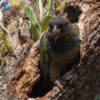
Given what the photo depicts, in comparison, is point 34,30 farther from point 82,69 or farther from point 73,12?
point 82,69

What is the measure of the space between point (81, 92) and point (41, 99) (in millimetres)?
516

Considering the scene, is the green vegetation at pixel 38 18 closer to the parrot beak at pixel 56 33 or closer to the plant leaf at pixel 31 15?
the plant leaf at pixel 31 15

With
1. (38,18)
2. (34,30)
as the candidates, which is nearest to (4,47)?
(34,30)

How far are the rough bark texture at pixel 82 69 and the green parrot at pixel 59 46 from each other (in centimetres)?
13

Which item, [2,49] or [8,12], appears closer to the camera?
[2,49]

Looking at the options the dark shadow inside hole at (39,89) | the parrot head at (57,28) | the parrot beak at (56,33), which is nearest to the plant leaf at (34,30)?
the dark shadow inside hole at (39,89)

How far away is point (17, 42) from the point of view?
3352 millimetres

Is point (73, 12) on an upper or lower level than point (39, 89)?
upper

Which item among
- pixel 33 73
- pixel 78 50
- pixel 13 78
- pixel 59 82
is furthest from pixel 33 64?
pixel 78 50

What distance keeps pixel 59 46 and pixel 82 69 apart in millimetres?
389

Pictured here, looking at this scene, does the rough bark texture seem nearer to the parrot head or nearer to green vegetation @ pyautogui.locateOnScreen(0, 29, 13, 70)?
the parrot head

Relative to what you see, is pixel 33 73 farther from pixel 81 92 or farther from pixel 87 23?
pixel 87 23

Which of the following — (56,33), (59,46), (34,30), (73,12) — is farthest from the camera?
(34,30)

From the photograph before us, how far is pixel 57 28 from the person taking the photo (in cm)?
215
